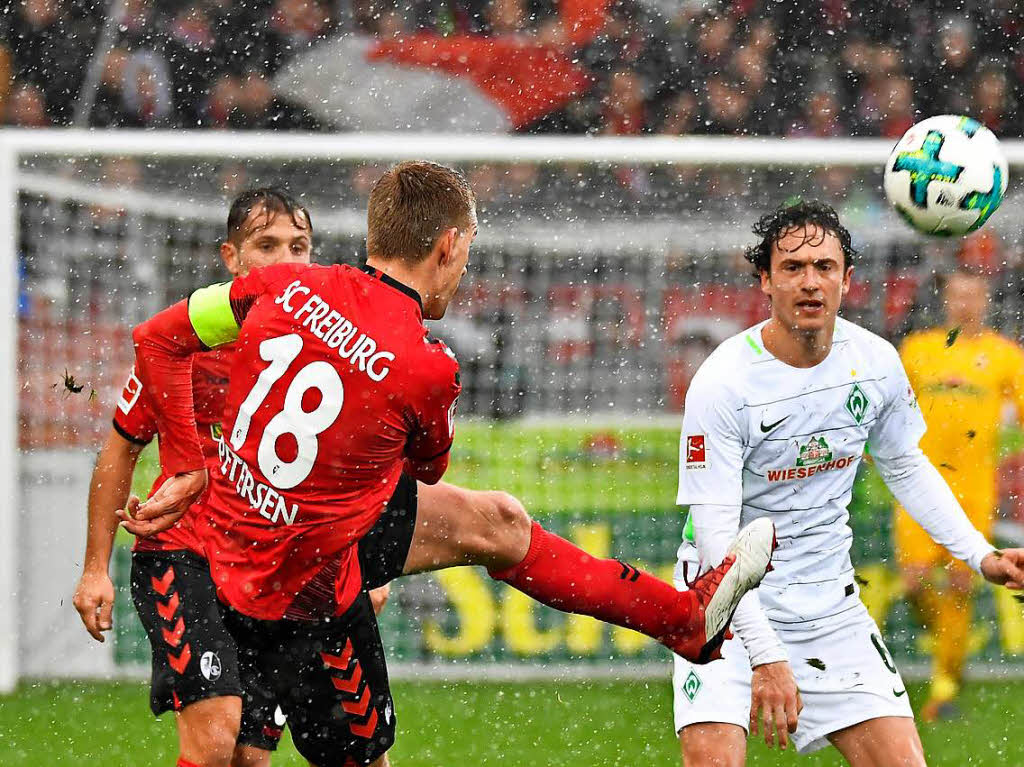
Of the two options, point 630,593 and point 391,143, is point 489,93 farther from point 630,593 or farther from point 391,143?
point 630,593

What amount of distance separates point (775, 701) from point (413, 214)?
1479 mm

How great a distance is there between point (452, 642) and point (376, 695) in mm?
4680

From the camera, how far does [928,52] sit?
38.7 feet

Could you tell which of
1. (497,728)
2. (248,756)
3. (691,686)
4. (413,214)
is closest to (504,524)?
(691,686)

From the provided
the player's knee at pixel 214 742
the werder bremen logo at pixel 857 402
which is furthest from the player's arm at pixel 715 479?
A: the player's knee at pixel 214 742

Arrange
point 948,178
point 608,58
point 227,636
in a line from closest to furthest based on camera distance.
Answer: point 227,636
point 948,178
point 608,58

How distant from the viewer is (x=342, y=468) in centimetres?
345

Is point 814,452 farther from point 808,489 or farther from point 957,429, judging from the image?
point 957,429

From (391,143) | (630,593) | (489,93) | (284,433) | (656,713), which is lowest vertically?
(656,713)

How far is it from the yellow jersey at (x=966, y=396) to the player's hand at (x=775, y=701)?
13.2 feet

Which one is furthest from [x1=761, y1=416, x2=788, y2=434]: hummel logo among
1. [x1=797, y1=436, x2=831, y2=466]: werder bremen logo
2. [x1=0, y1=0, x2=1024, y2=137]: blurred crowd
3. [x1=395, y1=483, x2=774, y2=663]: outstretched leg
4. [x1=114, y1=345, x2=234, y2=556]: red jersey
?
[x1=0, y1=0, x2=1024, y2=137]: blurred crowd

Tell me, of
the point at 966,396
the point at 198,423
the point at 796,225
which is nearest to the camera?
the point at 796,225

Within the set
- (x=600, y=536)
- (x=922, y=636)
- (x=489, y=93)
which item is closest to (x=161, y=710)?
(x=600, y=536)

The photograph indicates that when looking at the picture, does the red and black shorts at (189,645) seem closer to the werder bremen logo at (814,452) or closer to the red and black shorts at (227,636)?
the red and black shorts at (227,636)
